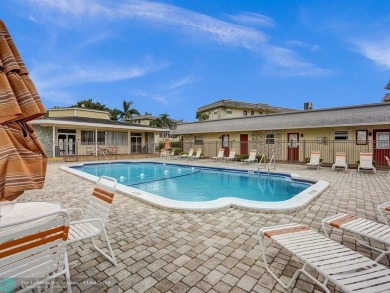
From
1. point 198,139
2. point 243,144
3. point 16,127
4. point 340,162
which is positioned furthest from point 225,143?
point 16,127

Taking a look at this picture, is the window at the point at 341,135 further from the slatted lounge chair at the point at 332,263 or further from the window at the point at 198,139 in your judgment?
the slatted lounge chair at the point at 332,263

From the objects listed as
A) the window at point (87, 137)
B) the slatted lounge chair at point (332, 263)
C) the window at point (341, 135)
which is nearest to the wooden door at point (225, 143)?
the window at point (341, 135)

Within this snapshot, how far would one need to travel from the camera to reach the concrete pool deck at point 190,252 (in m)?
2.34

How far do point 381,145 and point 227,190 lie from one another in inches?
441

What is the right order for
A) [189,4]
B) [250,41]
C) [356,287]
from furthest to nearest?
[250,41], [189,4], [356,287]

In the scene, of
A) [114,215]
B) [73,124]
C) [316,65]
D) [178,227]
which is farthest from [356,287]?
[316,65]

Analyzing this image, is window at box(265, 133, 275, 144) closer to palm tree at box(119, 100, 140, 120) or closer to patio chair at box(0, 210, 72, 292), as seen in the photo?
patio chair at box(0, 210, 72, 292)

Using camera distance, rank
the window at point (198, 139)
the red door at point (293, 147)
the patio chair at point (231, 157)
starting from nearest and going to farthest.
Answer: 1. the red door at point (293, 147)
2. the patio chair at point (231, 157)
3. the window at point (198, 139)

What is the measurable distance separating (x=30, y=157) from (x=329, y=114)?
16558mm

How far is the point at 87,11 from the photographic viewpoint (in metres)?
12.4

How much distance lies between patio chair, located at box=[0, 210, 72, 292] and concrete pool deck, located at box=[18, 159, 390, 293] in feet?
2.47

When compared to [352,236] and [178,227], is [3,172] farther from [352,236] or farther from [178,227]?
[352,236]

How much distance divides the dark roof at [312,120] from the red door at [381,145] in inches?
57.0

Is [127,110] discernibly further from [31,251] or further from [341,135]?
[31,251]
